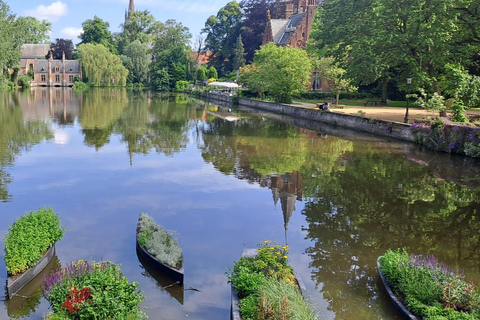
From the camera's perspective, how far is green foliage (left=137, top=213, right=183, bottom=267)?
26.5ft

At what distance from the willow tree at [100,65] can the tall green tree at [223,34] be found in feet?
68.8

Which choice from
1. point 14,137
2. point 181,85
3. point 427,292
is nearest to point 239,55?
point 181,85

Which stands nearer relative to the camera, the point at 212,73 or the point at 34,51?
the point at 212,73

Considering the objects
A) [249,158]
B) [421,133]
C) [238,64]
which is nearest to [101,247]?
[249,158]

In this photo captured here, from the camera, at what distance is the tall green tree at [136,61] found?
337ft

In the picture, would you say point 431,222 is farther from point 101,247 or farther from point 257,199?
point 101,247

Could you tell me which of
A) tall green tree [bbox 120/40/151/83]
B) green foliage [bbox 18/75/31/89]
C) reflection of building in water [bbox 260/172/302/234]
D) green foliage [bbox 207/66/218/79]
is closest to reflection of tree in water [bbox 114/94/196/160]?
reflection of building in water [bbox 260/172/302/234]

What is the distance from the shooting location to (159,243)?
28.3ft

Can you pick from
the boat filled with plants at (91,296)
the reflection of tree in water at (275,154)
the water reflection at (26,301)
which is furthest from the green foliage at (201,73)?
the boat filled with plants at (91,296)

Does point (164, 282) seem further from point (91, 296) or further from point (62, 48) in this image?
point (62, 48)

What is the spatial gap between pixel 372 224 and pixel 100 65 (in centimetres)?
8893

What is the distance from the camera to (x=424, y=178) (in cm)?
1677

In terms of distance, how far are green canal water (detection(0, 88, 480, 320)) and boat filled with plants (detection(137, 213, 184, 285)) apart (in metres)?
0.24

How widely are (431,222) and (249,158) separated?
9834 millimetres
